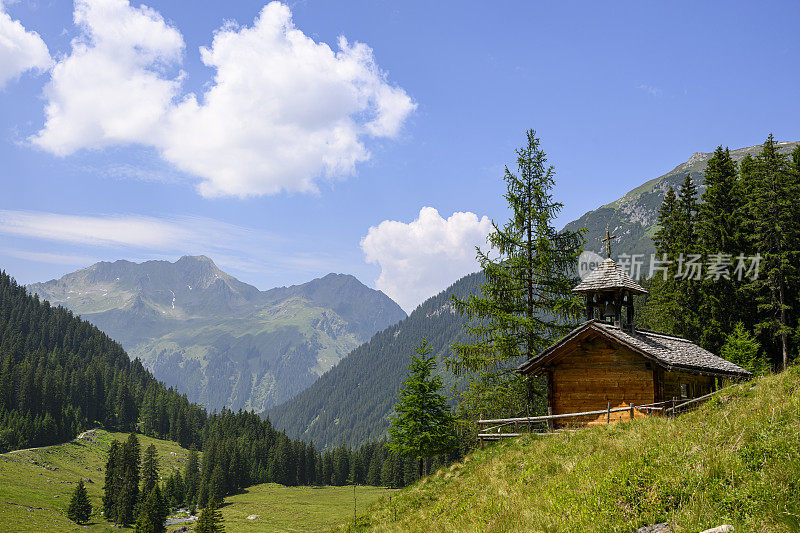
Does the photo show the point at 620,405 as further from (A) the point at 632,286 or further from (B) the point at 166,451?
(B) the point at 166,451

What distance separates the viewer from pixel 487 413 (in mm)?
27656

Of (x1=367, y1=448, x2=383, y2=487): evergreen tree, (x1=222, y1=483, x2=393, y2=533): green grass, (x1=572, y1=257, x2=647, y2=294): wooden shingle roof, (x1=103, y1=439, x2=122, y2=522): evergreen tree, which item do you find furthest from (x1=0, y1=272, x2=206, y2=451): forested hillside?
(x1=572, y1=257, x2=647, y2=294): wooden shingle roof

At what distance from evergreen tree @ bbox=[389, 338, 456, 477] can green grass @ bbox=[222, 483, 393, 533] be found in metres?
23.3

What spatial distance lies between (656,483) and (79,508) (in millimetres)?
100458

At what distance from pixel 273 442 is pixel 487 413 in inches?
5566

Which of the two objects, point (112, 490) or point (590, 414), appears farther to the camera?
point (112, 490)

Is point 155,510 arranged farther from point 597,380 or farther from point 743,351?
point 743,351

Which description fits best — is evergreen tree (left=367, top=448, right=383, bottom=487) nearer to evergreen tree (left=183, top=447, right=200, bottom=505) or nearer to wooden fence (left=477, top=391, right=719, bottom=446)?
evergreen tree (left=183, top=447, right=200, bottom=505)

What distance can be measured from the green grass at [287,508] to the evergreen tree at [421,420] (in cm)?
2330

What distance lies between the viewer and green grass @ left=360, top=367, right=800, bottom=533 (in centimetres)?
750

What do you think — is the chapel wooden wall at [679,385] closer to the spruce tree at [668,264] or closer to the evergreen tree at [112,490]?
the spruce tree at [668,264]

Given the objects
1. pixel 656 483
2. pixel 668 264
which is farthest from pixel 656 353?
pixel 668 264

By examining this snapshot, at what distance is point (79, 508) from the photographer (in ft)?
271

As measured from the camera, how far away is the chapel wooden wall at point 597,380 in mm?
22969
